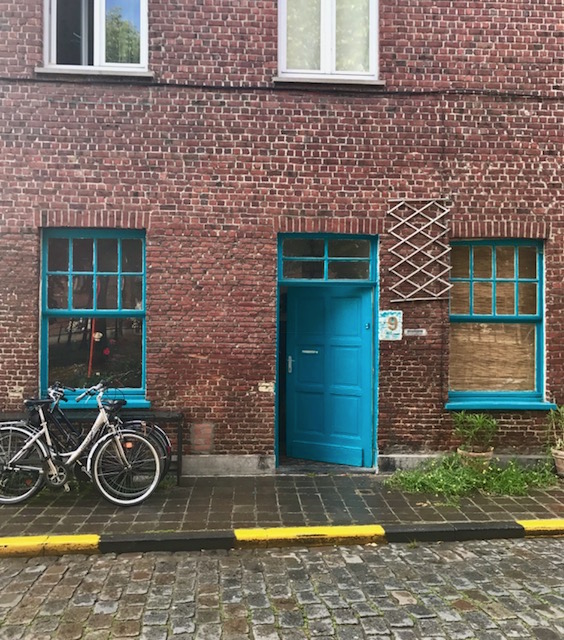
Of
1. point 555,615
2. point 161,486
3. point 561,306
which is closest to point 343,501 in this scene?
point 161,486

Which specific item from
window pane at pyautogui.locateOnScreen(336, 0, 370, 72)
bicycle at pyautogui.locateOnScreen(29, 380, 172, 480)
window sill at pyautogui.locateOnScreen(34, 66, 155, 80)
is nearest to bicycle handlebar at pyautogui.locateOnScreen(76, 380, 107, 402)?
bicycle at pyautogui.locateOnScreen(29, 380, 172, 480)

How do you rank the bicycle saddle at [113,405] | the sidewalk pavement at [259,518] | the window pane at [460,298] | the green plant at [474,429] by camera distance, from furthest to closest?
the window pane at [460,298]
the green plant at [474,429]
the bicycle saddle at [113,405]
the sidewalk pavement at [259,518]

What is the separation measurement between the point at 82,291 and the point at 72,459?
2.27 meters

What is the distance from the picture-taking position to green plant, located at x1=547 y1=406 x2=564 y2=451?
7.41 meters

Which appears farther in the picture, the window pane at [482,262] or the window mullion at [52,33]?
the window pane at [482,262]

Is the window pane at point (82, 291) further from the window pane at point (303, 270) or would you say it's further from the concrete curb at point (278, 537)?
the concrete curb at point (278, 537)

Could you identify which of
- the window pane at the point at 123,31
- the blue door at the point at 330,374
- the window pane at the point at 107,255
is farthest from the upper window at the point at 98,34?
the blue door at the point at 330,374

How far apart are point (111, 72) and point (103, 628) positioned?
6.30 meters

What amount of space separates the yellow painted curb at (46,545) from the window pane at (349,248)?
4474mm

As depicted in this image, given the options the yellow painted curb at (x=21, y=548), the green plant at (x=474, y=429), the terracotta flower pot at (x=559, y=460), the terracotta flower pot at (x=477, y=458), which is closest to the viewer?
the yellow painted curb at (x=21, y=548)

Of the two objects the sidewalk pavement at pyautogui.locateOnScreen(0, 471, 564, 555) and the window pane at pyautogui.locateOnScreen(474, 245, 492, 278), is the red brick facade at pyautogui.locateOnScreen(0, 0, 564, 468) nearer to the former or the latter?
the window pane at pyautogui.locateOnScreen(474, 245, 492, 278)

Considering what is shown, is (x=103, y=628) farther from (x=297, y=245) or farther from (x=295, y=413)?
(x=297, y=245)

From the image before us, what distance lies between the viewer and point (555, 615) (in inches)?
157

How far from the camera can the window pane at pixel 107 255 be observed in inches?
288
